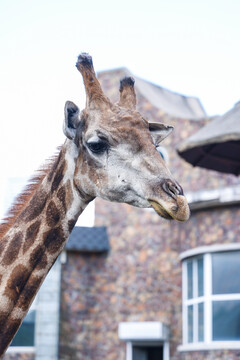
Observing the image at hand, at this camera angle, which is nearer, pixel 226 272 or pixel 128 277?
pixel 226 272

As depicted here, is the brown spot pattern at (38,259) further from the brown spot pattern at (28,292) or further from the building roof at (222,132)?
the building roof at (222,132)

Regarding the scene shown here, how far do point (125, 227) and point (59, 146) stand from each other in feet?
42.4

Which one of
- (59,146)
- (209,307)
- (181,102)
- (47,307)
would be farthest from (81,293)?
(59,146)

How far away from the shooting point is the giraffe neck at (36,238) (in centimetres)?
380

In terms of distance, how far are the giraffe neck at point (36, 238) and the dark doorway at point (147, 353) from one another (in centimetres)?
1323

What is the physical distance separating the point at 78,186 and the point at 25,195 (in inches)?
17.6

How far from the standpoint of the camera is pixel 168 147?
1697cm

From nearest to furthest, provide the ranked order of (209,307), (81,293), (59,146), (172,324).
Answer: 1. (59,146)
2. (209,307)
3. (172,324)
4. (81,293)

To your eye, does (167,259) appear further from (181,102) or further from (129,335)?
(181,102)

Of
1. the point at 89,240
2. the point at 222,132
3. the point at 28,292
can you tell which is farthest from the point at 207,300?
the point at 28,292

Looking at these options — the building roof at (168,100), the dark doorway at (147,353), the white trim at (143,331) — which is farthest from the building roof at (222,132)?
the dark doorway at (147,353)

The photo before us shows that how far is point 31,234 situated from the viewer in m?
3.99

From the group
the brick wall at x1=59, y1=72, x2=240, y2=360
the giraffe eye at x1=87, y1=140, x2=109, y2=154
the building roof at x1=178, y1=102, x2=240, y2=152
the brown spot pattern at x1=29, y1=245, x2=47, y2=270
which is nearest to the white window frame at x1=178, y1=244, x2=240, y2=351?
the brick wall at x1=59, y1=72, x2=240, y2=360

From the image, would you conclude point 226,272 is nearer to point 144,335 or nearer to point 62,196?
point 144,335
